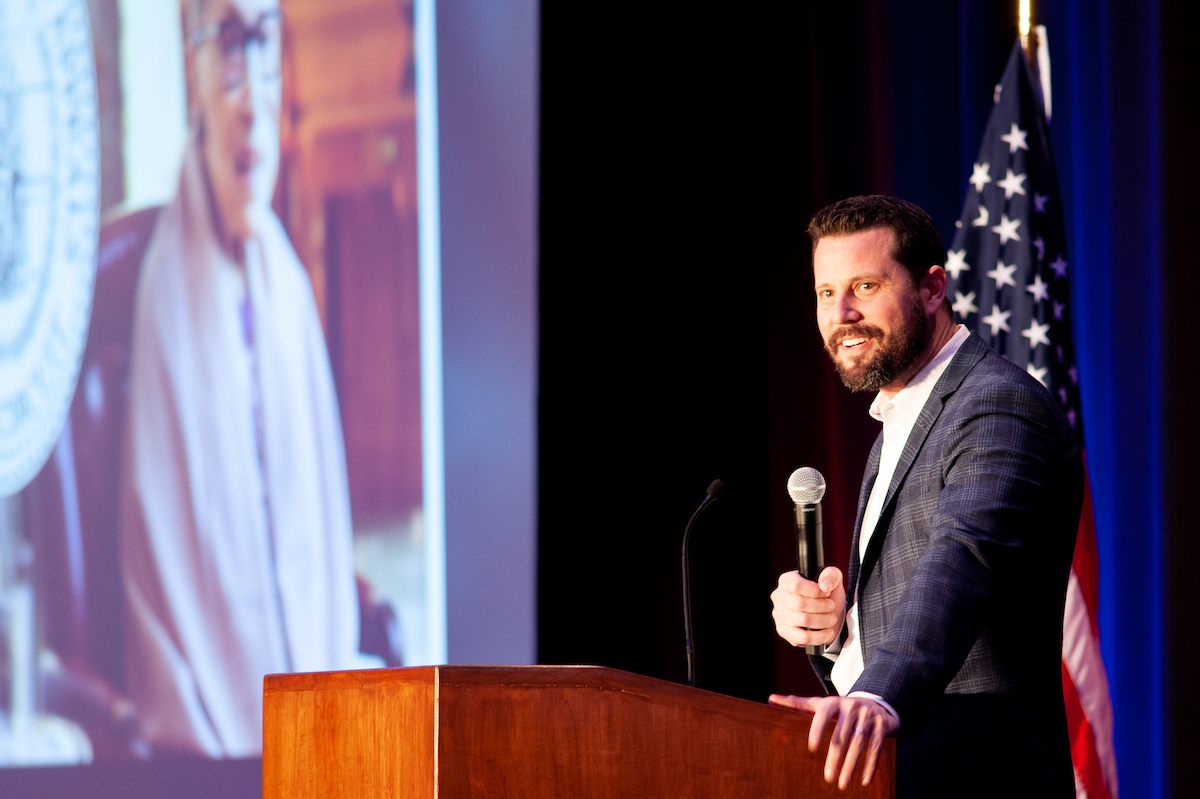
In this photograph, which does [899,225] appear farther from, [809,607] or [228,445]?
[228,445]

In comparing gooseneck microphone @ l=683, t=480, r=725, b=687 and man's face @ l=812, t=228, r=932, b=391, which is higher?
man's face @ l=812, t=228, r=932, b=391

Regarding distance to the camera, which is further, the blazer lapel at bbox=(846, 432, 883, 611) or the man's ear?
the man's ear

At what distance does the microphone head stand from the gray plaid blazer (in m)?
0.15

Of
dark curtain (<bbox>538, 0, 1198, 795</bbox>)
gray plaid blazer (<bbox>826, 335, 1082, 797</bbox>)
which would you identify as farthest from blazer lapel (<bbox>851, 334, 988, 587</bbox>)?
dark curtain (<bbox>538, 0, 1198, 795</bbox>)

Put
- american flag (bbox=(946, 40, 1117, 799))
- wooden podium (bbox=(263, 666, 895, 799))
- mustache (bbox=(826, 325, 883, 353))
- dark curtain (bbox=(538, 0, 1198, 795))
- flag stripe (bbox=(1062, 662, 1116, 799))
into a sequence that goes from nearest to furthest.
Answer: wooden podium (bbox=(263, 666, 895, 799)), mustache (bbox=(826, 325, 883, 353)), flag stripe (bbox=(1062, 662, 1116, 799)), american flag (bbox=(946, 40, 1117, 799)), dark curtain (bbox=(538, 0, 1198, 795))

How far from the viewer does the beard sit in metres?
2.18

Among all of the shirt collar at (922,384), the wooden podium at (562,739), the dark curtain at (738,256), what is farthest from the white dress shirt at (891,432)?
the dark curtain at (738,256)

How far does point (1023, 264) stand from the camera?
12.2 feet

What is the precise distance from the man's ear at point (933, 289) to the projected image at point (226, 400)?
192 cm

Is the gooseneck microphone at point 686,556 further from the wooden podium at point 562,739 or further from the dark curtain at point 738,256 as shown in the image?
the dark curtain at point 738,256

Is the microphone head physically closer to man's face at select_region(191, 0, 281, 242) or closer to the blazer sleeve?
the blazer sleeve

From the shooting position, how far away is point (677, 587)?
435cm

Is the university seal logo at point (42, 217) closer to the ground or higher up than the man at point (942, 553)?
higher up

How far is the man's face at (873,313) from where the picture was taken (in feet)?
7.14
